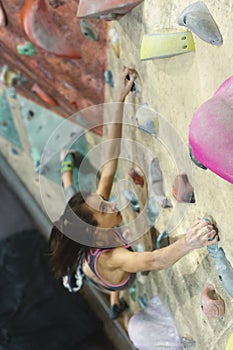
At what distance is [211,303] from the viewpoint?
148cm

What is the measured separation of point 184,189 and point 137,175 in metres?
0.46

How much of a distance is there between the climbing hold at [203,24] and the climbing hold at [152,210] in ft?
2.70

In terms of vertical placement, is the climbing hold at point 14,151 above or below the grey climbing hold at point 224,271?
below

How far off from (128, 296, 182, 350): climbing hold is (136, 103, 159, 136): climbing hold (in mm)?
674

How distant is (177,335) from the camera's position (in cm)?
191

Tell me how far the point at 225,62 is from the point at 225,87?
3.6 inches

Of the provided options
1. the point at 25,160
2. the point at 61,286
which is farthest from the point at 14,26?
the point at 61,286

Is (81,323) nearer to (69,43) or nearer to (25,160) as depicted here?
(25,160)

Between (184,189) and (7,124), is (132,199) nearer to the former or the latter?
(184,189)

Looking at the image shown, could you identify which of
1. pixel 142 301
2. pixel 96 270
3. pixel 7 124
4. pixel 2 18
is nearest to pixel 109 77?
pixel 2 18

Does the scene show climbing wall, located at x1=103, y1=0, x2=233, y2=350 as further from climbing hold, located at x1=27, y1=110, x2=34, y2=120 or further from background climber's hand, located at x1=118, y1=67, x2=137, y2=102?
climbing hold, located at x1=27, y1=110, x2=34, y2=120

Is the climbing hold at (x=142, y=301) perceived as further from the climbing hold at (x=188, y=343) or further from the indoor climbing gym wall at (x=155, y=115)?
the climbing hold at (x=188, y=343)

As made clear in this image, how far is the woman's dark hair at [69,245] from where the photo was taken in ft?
5.52

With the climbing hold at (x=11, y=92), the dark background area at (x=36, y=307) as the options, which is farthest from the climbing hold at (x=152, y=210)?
the climbing hold at (x=11, y=92)
